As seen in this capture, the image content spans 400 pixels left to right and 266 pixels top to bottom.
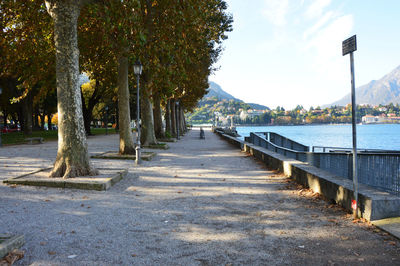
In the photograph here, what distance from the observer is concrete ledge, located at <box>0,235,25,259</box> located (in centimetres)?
379

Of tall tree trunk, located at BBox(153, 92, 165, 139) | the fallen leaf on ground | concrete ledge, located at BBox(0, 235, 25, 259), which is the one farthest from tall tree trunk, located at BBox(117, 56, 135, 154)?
tall tree trunk, located at BBox(153, 92, 165, 139)

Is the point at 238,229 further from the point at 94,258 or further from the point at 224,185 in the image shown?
the point at 224,185

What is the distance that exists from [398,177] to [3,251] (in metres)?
6.46

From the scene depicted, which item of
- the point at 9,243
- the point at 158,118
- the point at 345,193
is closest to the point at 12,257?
the point at 9,243

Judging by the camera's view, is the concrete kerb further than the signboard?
No

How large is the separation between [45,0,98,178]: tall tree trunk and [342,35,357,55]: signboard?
6475 mm

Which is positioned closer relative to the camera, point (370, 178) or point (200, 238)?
point (200, 238)

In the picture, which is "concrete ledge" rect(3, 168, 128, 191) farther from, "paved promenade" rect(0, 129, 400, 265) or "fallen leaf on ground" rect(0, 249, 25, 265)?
"fallen leaf on ground" rect(0, 249, 25, 265)

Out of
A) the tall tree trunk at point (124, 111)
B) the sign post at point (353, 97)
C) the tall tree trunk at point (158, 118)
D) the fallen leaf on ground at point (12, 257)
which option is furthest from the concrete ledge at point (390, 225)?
the tall tree trunk at point (158, 118)

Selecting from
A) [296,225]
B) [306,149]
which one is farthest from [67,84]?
[306,149]

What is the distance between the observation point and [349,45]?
553 centimetres

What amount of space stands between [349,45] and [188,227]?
3.88m

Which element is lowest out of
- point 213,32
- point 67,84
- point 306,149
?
point 306,149

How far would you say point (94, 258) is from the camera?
12.9 ft
